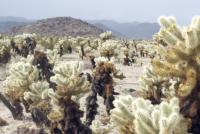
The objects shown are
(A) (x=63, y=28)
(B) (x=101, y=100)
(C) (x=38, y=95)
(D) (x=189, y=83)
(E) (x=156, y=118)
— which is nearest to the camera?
(E) (x=156, y=118)

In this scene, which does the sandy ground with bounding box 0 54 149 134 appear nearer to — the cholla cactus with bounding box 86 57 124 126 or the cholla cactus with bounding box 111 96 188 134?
the cholla cactus with bounding box 86 57 124 126

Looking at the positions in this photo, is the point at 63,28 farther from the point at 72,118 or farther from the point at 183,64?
the point at 183,64

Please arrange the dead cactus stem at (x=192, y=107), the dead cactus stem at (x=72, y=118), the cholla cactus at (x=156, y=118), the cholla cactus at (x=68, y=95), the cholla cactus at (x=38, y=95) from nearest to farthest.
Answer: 1. the cholla cactus at (x=156, y=118)
2. the dead cactus stem at (x=192, y=107)
3. the cholla cactus at (x=68, y=95)
4. the dead cactus stem at (x=72, y=118)
5. the cholla cactus at (x=38, y=95)

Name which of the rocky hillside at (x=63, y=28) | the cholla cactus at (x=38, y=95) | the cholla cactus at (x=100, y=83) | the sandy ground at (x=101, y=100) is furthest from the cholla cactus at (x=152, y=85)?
the rocky hillside at (x=63, y=28)

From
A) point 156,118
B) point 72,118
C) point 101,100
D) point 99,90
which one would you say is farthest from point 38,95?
point 156,118

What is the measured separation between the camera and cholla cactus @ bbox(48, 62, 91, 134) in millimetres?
10766

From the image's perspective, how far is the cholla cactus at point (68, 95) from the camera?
10.8 meters

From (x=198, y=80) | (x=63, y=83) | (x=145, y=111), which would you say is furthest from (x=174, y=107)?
(x=63, y=83)

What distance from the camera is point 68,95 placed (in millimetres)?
10891

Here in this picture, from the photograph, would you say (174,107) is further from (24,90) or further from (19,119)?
(19,119)

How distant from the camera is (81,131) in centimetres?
1109

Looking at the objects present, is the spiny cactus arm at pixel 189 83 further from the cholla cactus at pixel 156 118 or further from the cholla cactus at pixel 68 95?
the cholla cactus at pixel 68 95

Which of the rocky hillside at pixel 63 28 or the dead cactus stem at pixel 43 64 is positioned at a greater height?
A: the dead cactus stem at pixel 43 64

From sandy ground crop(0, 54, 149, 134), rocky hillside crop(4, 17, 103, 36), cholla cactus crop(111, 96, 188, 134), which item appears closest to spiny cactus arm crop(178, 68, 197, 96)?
cholla cactus crop(111, 96, 188, 134)
